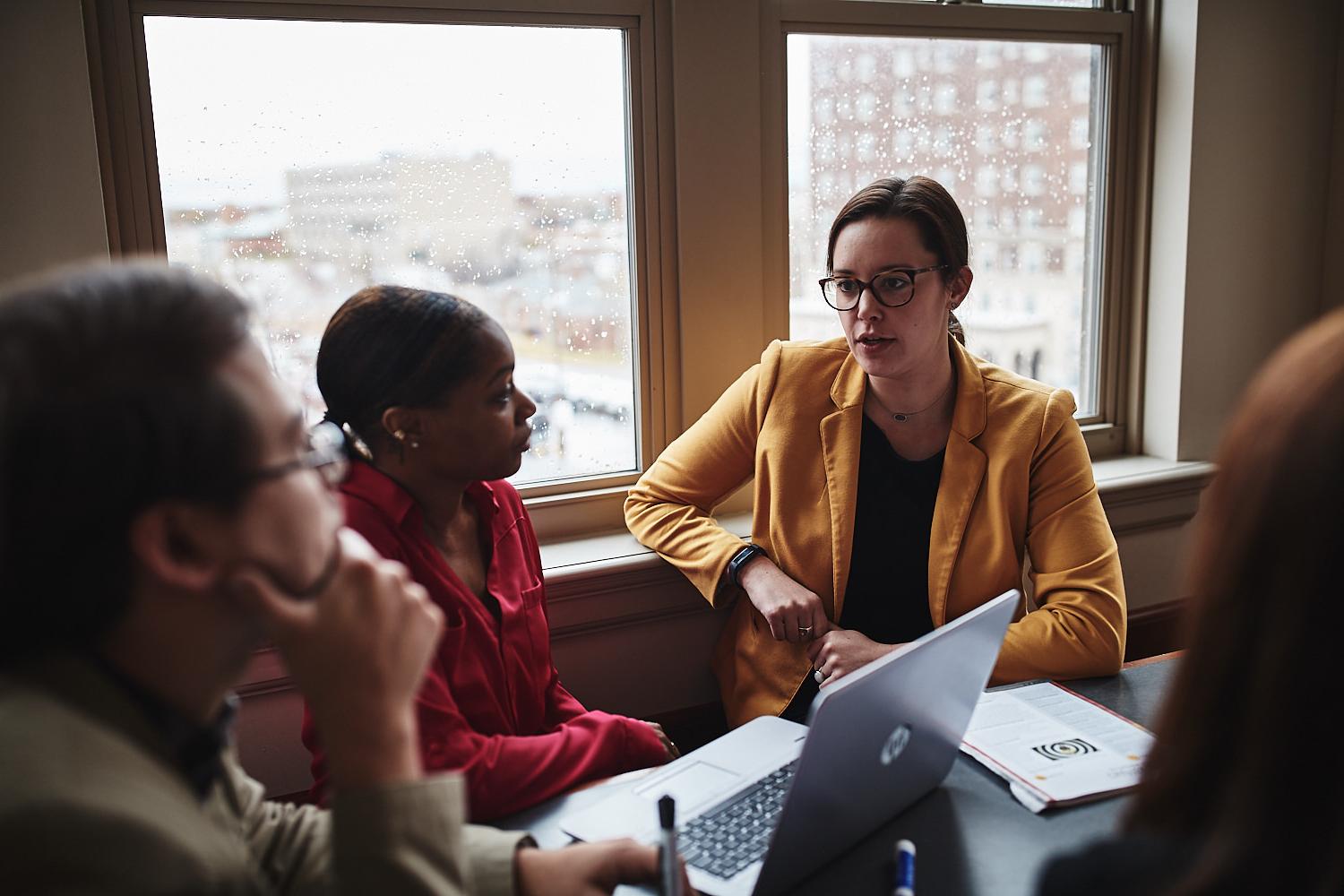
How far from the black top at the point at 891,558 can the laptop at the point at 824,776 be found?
589 millimetres

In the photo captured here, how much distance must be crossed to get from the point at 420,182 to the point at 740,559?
98 cm

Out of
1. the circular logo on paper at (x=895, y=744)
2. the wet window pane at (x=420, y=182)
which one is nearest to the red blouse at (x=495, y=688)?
the circular logo on paper at (x=895, y=744)

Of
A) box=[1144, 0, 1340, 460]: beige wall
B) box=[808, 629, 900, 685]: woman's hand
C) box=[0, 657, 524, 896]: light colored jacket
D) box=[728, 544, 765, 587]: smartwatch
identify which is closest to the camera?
box=[0, 657, 524, 896]: light colored jacket

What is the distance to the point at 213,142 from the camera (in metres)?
1.89

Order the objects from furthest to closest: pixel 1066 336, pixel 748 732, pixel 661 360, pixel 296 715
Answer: pixel 1066 336
pixel 661 360
pixel 296 715
pixel 748 732

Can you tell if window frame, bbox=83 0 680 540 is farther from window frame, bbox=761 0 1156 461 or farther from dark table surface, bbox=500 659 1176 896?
dark table surface, bbox=500 659 1176 896

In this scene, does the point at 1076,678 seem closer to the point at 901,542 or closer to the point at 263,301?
the point at 901,542

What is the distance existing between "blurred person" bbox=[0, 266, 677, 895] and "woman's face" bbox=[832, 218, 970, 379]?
1192 mm

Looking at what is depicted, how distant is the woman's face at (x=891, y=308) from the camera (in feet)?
6.01

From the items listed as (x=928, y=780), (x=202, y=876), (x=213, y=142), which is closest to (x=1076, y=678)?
(x=928, y=780)

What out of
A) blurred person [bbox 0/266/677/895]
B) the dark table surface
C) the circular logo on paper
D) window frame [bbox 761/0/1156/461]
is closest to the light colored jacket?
blurred person [bbox 0/266/677/895]

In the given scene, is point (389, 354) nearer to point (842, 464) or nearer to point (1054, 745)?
point (842, 464)

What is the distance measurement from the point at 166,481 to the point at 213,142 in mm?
1440

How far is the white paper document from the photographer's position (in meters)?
1.18
